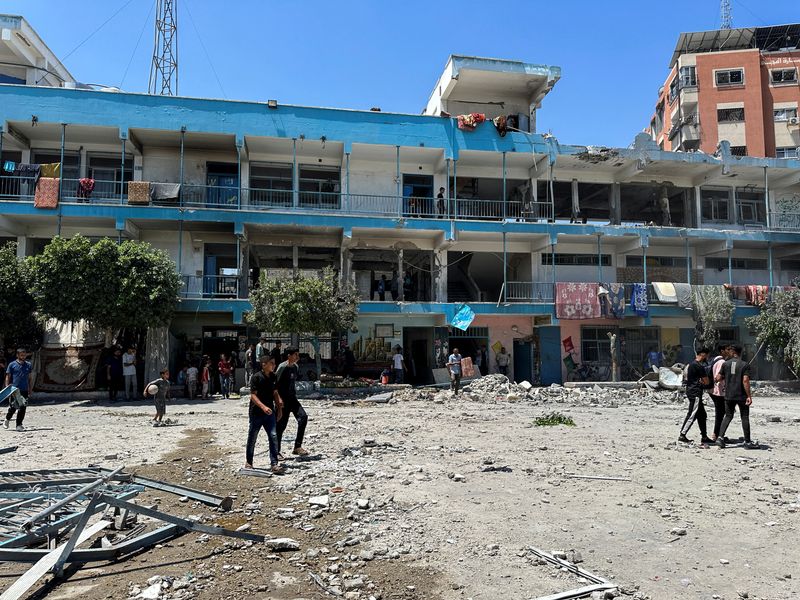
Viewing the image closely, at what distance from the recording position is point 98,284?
16781mm

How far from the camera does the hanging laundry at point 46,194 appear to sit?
65.1 feet

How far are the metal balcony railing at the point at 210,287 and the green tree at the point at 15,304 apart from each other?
483 centimetres

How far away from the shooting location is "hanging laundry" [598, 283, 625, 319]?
917 inches

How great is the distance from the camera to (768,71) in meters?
39.4

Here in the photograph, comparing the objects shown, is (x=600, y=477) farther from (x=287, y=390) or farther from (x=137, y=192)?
(x=137, y=192)

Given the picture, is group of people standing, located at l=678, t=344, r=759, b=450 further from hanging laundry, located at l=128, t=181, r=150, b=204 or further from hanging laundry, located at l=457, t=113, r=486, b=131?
hanging laundry, located at l=128, t=181, r=150, b=204

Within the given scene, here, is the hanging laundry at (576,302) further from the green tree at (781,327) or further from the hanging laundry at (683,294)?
the green tree at (781,327)

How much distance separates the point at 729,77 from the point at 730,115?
2.85m

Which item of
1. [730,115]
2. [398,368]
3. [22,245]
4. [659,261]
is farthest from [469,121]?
[730,115]

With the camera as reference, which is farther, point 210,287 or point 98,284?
point 210,287

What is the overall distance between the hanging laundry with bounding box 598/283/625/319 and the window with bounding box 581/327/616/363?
132 cm

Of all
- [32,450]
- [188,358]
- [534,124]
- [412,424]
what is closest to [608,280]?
[534,124]

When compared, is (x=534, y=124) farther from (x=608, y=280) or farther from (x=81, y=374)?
(x=81, y=374)

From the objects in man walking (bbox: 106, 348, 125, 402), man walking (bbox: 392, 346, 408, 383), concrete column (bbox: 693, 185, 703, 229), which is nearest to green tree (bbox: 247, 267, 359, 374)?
man walking (bbox: 392, 346, 408, 383)
